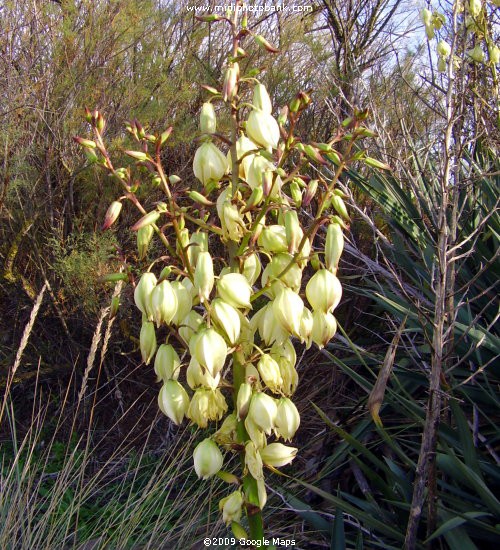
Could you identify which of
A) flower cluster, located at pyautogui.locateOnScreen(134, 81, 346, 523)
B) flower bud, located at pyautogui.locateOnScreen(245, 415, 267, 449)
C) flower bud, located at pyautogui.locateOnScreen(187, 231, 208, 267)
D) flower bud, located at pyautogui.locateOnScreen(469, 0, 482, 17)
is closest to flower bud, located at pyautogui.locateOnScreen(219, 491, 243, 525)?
flower cluster, located at pyautogui.locateOnScreen(134, 81, 346, 523)

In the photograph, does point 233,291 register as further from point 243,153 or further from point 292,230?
point 243,153

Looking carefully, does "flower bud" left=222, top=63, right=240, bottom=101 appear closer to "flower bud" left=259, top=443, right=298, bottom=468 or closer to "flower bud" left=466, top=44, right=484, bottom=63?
"flower bud" left=259, top=443, right=298, bottom=468

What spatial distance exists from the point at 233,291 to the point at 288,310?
0.31ft

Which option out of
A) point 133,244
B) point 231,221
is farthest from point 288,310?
point 133,244

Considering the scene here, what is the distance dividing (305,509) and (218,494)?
70cm

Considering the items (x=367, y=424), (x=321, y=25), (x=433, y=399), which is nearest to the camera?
(x=433, y=399)

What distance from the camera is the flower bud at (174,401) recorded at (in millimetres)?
1065

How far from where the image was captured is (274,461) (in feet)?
3.57

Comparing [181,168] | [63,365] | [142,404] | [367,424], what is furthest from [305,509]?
[181,168]

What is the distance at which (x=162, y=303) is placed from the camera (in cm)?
99

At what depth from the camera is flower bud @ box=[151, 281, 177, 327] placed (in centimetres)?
99

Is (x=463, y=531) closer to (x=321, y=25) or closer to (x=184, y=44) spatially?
(x=184, y=44)

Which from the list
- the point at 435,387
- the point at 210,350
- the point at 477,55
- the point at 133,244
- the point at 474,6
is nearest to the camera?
the point at 210,350

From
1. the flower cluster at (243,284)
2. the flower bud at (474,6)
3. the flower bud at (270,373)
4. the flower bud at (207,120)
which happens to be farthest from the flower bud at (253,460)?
the flower bud at (474,6)
